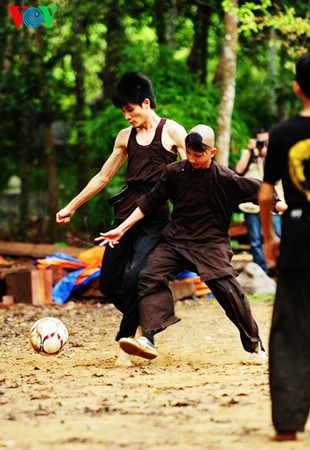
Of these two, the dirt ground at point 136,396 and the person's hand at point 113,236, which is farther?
the person's hand at point 113,236

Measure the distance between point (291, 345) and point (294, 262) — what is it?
0.44 metres

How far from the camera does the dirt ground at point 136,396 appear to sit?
558 centimetres

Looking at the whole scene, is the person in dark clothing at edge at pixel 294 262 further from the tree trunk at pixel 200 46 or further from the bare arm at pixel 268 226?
the tree trunk at pixel 200 46

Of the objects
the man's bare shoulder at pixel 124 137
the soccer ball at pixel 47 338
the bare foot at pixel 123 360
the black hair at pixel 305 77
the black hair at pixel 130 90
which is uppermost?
the black hair at pixel 305 77

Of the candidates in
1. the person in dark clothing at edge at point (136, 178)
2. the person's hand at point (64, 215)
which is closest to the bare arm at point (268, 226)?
the person in dark clothing at edge at point (136, 178)

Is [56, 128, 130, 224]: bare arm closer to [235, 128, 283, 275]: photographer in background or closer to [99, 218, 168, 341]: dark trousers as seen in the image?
[99, 218, 168, 341]: dark trousers

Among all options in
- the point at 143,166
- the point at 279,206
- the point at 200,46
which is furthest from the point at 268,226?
the point at 200,46

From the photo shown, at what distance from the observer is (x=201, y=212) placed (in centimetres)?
857

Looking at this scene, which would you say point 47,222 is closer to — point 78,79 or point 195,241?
point 78,79

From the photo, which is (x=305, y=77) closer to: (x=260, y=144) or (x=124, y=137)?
(x=124, y=137)

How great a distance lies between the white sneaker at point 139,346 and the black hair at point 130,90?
189cm

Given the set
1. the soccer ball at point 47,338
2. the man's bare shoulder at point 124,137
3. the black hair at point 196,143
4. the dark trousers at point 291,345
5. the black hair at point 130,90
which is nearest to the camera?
the dark trousers at point 291,345

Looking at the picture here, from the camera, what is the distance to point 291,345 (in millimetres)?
5680

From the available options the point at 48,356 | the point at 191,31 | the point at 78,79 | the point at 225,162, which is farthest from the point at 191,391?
the point at 191,31
